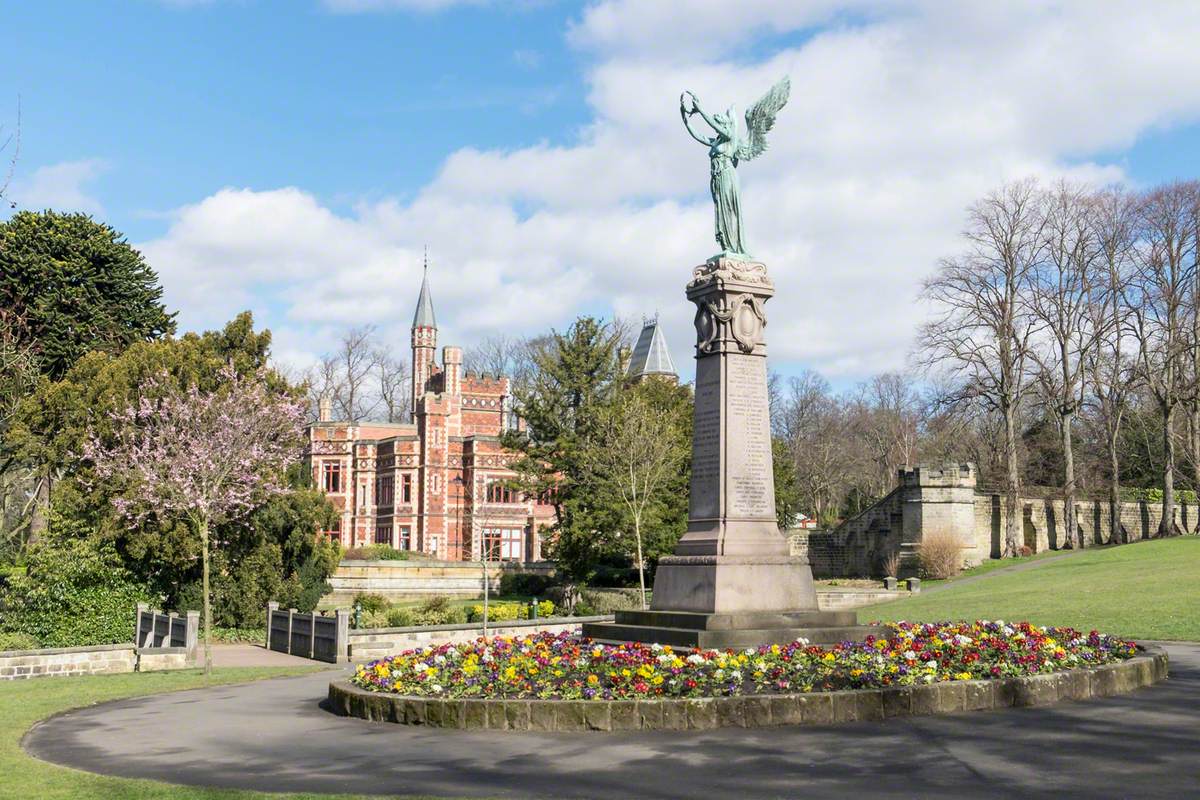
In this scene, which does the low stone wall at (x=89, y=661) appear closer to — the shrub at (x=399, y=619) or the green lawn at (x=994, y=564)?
the shrub at (x=399, y=619)

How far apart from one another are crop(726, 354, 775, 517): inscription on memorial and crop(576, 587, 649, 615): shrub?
2747 centimetres

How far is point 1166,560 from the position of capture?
3641cm

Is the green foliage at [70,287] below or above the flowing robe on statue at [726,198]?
above

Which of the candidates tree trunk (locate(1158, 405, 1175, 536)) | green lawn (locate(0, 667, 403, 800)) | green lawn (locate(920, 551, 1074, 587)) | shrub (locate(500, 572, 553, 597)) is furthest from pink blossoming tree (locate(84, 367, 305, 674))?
tree trunk (locate(1158, 405, 1175, 536))

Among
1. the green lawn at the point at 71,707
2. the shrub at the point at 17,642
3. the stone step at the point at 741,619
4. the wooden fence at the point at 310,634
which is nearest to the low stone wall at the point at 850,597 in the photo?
the wooden fence at the point at 310,634

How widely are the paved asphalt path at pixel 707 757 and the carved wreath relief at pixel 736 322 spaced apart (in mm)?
6766

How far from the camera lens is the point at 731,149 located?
57.2ft

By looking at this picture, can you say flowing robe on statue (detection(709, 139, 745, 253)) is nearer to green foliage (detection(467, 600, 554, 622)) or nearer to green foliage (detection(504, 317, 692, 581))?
green foliage (detection(467, 600, 554, 622))

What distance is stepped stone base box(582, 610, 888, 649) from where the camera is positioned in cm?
1399

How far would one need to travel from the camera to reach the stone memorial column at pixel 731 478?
1507cm

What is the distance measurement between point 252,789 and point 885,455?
76936 mm

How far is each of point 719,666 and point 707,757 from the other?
2528mm

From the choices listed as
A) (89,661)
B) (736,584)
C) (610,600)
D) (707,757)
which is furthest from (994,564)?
(707,757)

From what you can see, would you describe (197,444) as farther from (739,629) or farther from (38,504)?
(38,504)
